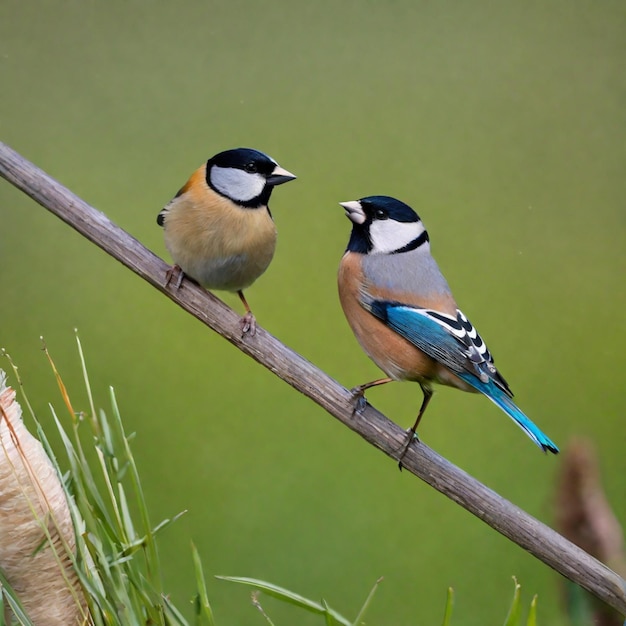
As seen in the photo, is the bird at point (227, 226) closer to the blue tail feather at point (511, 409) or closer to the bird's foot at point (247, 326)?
the bird's foot at point (247, 326)

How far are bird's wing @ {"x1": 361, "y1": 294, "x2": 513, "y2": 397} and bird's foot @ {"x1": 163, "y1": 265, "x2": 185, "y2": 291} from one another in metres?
0.23

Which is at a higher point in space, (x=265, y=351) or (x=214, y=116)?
(x=214, y=116)

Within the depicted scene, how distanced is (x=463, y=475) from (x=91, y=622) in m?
0.42

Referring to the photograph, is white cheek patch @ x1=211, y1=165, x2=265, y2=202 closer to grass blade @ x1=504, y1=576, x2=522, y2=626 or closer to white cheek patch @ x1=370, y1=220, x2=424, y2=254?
white cheek patch @ x1=370, y1=220, x2=424, y2=254

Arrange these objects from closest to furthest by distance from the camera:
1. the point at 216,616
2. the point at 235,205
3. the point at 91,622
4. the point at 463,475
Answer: the point at 91,622
the point at 463,475
the point at 235,205
the point at 216,616

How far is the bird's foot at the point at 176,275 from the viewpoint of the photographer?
3.26ft

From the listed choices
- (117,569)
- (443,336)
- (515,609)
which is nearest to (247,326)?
(443,336)

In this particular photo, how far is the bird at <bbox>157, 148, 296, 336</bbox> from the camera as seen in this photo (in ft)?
3.33

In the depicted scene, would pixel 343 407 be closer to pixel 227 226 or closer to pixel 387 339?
pixel 387 339

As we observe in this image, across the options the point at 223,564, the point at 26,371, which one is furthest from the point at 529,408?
the point at 26,371

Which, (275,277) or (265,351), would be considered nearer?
(265,351)

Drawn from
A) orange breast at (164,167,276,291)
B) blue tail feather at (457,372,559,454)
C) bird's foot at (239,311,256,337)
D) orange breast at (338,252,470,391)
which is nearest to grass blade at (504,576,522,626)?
blue tail feather at (457,372,559,454)

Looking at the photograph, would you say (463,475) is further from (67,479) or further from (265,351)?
(67,479)

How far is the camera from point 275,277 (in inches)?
60.4
